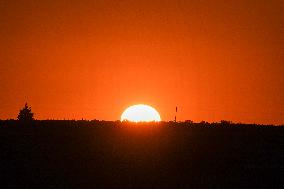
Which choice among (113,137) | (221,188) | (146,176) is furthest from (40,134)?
(221,188)

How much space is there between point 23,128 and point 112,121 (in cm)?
679

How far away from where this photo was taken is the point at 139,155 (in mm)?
33750

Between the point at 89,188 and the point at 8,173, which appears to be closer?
the point at 89,188

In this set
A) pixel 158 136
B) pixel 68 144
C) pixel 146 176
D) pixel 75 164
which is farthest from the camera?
pixel 158 136

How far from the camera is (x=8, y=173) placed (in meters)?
30.1

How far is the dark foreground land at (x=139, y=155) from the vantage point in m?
29.1

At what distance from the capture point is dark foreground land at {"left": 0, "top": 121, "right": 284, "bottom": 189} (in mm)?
29141

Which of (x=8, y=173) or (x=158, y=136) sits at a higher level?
(x=158, y=136)

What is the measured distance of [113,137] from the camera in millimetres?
36688

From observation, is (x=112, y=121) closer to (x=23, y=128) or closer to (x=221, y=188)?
(x=23, y=128)

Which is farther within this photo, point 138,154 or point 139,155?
point 138,154

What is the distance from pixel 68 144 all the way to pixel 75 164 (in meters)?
3.56

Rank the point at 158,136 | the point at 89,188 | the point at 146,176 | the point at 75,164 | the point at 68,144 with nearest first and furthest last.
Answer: the point at 89,188, the point at 146,176, the point at 75,164, the point at 68,144, the point at 158,136

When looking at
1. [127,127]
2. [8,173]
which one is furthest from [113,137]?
[8,173]
